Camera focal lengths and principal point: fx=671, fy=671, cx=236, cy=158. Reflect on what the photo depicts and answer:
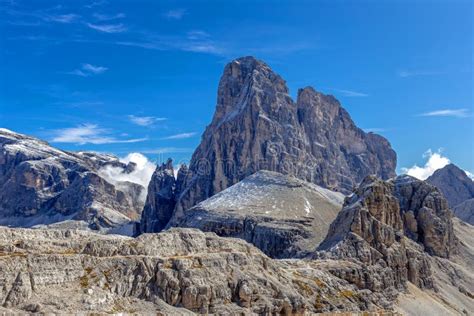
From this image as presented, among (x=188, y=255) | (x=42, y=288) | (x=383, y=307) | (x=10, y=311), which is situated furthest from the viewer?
(x=383, y=307)

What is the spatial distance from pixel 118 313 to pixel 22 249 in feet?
72.5

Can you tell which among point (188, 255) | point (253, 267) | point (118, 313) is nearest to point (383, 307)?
point (253, 267)

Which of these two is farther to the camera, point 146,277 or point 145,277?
point 146,277

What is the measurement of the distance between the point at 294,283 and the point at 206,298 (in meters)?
34.5

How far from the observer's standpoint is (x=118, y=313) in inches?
4825

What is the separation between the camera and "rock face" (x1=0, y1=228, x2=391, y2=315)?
391 feet

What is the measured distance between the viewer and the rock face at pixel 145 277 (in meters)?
119

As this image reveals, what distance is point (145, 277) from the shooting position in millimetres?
134250

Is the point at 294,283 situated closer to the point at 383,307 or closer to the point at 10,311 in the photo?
the point at 383,307

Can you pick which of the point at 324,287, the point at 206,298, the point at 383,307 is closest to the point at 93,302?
the point at 206,298

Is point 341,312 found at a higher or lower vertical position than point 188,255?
lower

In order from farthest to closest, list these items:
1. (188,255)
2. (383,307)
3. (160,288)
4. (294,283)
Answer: (383,307)
(294,283)
(188,255)
(160,288)

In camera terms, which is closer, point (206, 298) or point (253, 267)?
point (206, 298)

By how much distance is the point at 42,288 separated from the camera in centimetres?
11962
